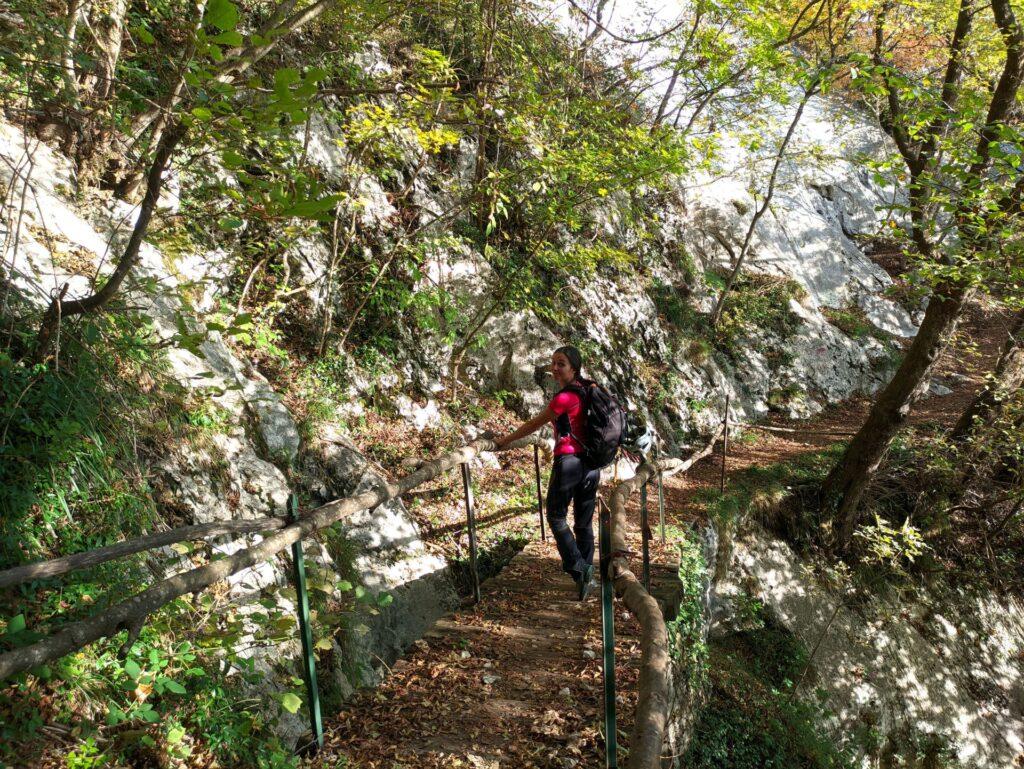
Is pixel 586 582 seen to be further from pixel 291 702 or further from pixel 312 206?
pixel 312 206

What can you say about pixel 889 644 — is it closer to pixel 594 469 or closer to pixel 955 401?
pixel 594 469

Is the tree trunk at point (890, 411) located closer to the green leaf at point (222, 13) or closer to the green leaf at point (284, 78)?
the green leaf at point (284, 78)

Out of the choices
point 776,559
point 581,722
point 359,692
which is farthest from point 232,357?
point 776,559

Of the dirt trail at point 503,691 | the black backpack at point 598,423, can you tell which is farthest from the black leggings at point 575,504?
the dirt trail at point 503,691

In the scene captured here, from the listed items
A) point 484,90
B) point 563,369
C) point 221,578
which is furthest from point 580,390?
point 484,90

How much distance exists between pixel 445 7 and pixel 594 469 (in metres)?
7.66

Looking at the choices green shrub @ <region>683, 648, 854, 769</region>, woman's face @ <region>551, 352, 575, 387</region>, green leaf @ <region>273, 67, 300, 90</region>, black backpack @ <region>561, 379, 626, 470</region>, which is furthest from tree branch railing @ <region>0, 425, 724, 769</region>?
green shrub @ <region>683, 648, 854, 769</region>

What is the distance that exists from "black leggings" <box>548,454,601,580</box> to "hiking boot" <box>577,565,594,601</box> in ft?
0.13

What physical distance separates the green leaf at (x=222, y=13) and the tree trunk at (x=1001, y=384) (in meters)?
11.2

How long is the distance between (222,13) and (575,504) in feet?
12.9

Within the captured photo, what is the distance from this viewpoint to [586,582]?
16.1ft

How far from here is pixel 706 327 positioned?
15.2m

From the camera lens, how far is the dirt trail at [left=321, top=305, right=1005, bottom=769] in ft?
10.3

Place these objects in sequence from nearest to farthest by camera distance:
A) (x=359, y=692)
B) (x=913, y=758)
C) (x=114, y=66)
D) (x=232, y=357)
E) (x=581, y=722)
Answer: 1. (x=581, y=722)
2. (x=359, y=692)
3. (x=114, y=66)
4. (x=232, y=357)
5. (x=913, y=758)
